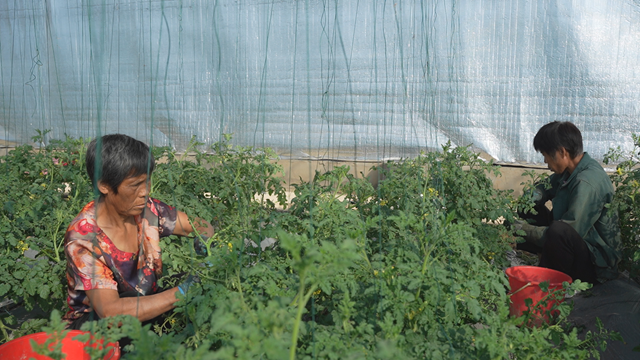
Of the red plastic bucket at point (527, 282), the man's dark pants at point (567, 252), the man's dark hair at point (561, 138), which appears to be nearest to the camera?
the red plastic bucket at point (527, 282)

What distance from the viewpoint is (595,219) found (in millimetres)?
2654

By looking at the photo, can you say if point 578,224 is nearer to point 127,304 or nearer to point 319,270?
point 319,270

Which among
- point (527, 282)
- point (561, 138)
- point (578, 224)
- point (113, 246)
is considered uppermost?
point (561, 138)

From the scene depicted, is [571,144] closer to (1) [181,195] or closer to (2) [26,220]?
(1) [181,195]

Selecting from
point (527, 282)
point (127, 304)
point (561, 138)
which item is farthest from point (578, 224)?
point (127, 304)

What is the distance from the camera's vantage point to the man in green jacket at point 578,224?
259 cm

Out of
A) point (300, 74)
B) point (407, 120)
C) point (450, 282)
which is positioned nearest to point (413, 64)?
point (407, 120)

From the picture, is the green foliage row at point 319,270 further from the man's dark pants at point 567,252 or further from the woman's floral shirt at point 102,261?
the man's dark pants at point 567,252

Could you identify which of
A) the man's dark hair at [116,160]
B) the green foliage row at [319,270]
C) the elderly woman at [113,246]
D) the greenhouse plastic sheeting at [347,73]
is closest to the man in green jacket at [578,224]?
the green foliage row at [319,270]

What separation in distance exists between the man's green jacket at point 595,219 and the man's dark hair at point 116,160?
2173mm

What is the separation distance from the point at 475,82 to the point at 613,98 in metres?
1.18

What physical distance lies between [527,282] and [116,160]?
181 cm

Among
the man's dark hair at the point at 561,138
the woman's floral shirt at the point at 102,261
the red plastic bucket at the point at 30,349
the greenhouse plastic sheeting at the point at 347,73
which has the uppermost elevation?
the greenhouse plastic sheeting at the point at 347,73

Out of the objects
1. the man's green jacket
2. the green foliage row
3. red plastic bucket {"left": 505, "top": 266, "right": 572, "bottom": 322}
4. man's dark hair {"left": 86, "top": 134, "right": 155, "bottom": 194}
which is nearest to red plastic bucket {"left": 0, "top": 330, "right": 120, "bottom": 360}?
the green foliage row
